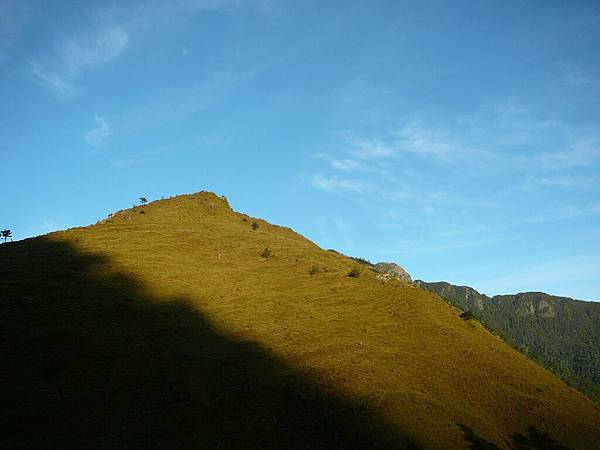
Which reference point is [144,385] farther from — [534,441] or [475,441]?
[534,441]

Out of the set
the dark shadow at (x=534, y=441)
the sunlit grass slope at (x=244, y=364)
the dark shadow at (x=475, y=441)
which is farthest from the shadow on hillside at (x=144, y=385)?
the dark shadow at (x=534, y=441)

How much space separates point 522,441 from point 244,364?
61.4ft

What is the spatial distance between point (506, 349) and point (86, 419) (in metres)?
35.0

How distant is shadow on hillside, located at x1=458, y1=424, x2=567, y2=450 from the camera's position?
1074 inches

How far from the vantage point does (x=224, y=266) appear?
53.8m

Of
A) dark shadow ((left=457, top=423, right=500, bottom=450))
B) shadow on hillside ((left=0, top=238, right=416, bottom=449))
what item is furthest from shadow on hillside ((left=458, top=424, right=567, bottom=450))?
shadow on hillside ((left=0, top=238, right=416, bottom=449))

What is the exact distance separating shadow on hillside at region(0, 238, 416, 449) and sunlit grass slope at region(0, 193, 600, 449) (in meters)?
0.11

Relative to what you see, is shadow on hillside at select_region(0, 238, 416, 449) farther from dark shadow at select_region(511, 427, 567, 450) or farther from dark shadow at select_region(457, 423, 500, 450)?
dark shadow at select_region(511, 427, 567, 450)

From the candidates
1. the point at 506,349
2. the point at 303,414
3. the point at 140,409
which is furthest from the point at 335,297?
the point at 140,409

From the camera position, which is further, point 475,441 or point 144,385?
point 144,385

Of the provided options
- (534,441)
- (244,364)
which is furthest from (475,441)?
(244,364)

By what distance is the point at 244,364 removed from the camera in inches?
1331

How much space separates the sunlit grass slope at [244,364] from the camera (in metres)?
26.9

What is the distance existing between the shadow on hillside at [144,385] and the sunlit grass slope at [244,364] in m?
0.11
